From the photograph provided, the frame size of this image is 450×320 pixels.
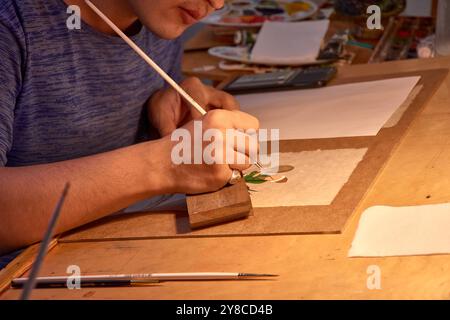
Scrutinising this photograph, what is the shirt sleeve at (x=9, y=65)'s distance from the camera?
1.28m

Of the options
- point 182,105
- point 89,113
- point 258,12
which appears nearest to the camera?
point 89,113

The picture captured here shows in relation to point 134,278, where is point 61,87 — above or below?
above

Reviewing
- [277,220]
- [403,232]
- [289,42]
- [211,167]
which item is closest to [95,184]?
[211,167]

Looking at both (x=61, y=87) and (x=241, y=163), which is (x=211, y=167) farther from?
(x=61, y=87)

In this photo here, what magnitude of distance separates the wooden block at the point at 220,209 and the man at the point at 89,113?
40 mm

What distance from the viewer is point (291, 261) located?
102 cm

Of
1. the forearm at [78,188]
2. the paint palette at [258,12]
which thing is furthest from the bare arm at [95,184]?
the paint palette at [258,12]

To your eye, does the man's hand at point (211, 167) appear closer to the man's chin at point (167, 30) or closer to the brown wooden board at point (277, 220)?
the brown wooden board at point (277, 220)

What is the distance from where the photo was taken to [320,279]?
96cm

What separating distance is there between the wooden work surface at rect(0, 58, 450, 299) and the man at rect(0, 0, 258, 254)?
0.08 meters

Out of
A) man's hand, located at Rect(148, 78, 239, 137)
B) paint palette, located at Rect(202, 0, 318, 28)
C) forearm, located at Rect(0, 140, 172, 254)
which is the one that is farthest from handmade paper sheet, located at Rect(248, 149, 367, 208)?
paint palette, located at Rect(202, 0, 318, 28)

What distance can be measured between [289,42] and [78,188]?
1257 millimetres

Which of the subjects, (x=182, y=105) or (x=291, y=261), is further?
(x=182, y=105)

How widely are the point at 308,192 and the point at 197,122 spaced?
204 mm
